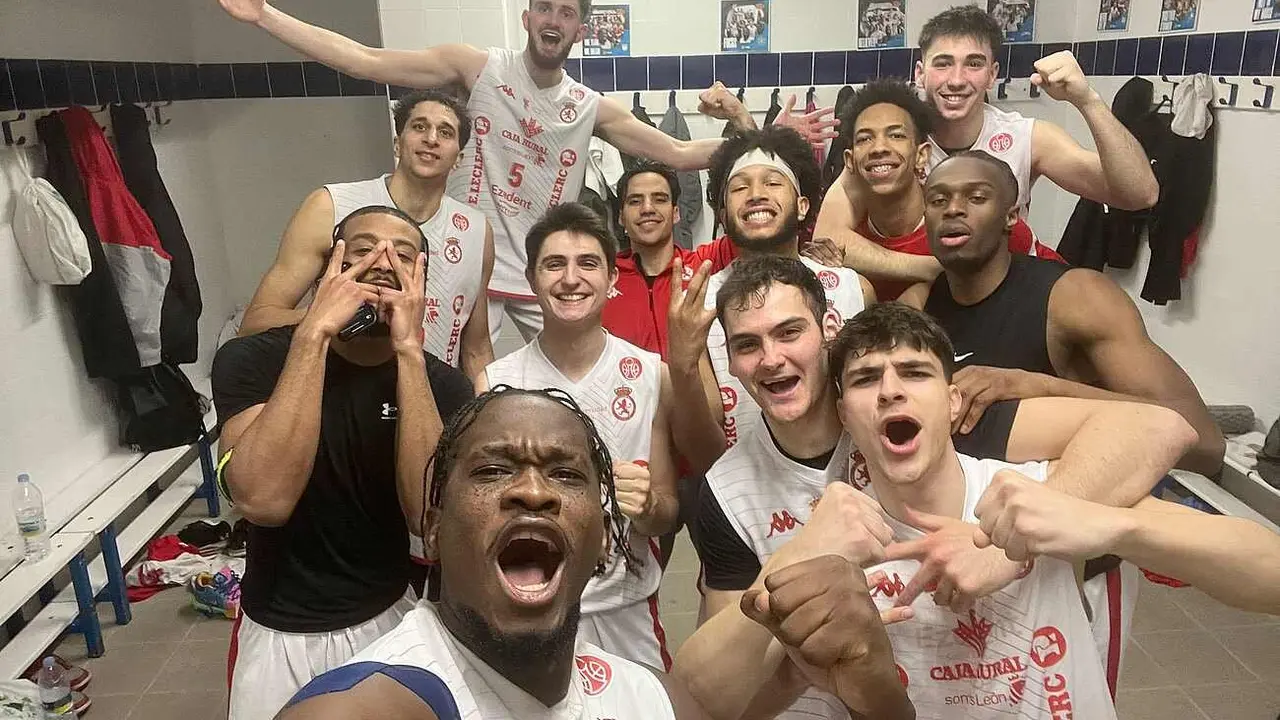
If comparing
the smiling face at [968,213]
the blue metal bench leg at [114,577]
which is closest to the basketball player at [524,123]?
the smiling face at [968,213]

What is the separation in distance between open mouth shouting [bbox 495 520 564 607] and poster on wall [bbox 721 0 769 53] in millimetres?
3684

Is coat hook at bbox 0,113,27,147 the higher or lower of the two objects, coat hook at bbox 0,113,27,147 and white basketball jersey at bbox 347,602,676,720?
the higher

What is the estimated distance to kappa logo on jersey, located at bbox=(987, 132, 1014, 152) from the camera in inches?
98.0

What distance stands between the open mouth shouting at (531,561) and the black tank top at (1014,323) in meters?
1.09

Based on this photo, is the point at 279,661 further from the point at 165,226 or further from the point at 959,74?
the point at 165,226

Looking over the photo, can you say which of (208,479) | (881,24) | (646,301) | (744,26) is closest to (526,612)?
(646,301)

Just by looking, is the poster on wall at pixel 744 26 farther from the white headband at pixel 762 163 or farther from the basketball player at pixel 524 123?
the white headband at pixel 762 163

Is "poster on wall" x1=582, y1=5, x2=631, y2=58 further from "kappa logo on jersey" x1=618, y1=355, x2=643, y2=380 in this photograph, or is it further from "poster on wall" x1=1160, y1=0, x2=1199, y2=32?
"kappa logo on jersey" x1=618, y1=355, x2=643, y2=380

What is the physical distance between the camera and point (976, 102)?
2.50m

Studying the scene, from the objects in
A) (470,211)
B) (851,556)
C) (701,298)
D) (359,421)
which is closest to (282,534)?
(359,421)

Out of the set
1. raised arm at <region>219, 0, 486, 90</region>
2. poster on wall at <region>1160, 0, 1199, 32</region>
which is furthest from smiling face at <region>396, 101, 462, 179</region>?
poster on wall at <region>1160, 0, 1199, 32</region>

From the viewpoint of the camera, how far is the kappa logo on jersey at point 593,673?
114 cm

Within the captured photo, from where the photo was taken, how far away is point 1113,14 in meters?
4.32

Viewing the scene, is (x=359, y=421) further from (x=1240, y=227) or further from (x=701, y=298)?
(x=1240, y=227)
